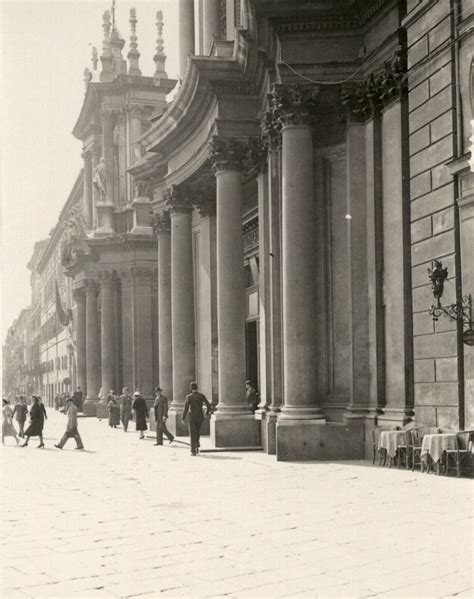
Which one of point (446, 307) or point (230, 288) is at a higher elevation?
point (230, 288)

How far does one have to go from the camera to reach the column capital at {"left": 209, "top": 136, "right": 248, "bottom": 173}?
71.1 feet

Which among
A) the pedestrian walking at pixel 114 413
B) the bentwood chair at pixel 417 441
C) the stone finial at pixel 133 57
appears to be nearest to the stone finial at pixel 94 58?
Answer: the stone finial at pixel 133 57

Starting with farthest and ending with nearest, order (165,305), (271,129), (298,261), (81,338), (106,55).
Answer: (81,338), (106,55), (165,305), (271,129), (298,261)

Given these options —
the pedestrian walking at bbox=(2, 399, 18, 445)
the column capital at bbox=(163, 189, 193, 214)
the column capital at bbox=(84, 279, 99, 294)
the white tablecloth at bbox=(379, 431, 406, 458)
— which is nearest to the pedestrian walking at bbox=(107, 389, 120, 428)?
the pedestrian walking at bbox=(2, 399, 18, 445)

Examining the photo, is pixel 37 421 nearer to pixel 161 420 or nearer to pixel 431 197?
pixel 161 420

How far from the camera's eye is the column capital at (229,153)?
21.7 meters

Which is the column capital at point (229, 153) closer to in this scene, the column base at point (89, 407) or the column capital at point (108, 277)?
the column capital at point (108, 277)

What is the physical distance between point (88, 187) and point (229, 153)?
28.8m

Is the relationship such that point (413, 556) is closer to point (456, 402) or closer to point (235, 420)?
Answer: point (456, 402)

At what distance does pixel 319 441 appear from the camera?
57.1 ft

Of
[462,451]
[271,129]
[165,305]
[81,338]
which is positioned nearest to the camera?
[462,451]

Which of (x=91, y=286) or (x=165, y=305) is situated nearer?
(x=165, y=305)

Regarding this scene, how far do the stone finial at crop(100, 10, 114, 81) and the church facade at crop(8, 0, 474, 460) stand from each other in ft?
63.5

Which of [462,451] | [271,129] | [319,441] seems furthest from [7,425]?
[462,451]
